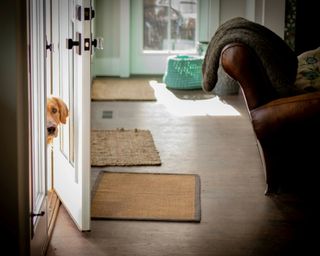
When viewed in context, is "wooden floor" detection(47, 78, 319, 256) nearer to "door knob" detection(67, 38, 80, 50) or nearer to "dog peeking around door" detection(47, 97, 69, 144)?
"dog peeking around door" detection(47, 97, 69, 144)

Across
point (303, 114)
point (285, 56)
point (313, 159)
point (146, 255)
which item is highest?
point (285, 56)

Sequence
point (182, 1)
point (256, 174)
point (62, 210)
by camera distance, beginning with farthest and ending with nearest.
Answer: point (182, 1)
point (256, 174)
point (62, 210)

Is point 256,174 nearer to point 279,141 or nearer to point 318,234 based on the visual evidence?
point 279,141

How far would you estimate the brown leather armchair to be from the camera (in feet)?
10.3

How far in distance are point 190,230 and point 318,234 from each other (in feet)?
1.86

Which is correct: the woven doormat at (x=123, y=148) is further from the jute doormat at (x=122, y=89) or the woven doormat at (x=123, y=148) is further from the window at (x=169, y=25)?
the window at (x=169, y=25)

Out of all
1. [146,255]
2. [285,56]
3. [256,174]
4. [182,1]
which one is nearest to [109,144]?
[256,174]

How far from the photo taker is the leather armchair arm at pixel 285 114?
3098mm

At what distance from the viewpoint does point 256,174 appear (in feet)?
12.7

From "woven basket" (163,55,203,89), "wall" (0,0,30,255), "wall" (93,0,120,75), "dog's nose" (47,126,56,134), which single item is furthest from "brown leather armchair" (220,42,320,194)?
"wall" (93,0,120,75)

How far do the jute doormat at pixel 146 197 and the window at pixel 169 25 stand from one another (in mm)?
3926

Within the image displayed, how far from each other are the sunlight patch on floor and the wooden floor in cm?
44

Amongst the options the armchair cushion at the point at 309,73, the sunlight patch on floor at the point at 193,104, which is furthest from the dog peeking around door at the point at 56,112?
the sunlight patch on floor at the point at 193,104

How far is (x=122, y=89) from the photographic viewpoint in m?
6.65
